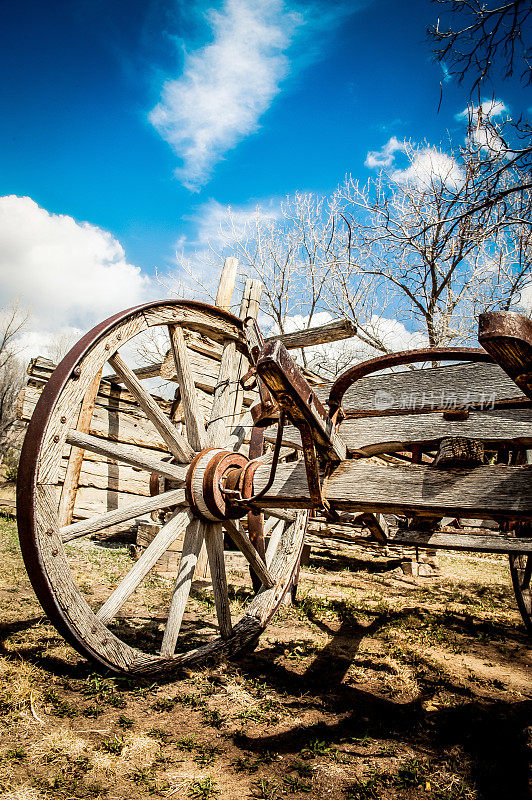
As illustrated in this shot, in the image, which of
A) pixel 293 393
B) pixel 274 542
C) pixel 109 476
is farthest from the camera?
pixel 109 476

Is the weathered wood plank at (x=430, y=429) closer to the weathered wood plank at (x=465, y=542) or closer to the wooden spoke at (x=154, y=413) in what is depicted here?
the weathered wood plank at (x=465, y=542)

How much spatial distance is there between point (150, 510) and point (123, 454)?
1.11 feet

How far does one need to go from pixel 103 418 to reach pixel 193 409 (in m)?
3.31

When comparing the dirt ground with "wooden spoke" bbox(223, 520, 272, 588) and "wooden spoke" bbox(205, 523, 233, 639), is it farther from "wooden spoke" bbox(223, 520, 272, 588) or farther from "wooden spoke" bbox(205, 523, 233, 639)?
"wooden spoke" bbox(223, 520, 272, 588)

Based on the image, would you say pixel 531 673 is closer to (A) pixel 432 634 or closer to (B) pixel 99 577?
(A) pixel 432 634

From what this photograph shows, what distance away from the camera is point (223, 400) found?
10.8 ft

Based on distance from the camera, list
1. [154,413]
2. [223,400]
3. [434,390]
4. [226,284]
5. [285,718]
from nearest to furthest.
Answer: [285,718], [434,390], [154,413], [223,400], [226,284]

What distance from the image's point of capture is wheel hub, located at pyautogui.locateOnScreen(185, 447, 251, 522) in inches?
102

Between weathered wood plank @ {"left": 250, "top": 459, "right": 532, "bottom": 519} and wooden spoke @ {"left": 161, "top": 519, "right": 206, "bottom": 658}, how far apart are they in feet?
2.21

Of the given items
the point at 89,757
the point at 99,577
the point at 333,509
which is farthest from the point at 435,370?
the point at 99,577

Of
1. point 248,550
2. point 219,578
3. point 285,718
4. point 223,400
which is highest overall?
point 223,400

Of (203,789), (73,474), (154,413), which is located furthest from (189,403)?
(73,474)

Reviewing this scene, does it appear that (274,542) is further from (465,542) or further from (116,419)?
(116,419)

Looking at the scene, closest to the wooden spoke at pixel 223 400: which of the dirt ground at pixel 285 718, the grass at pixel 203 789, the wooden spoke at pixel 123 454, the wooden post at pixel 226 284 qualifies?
the wooden spoke at pixel 123 454
